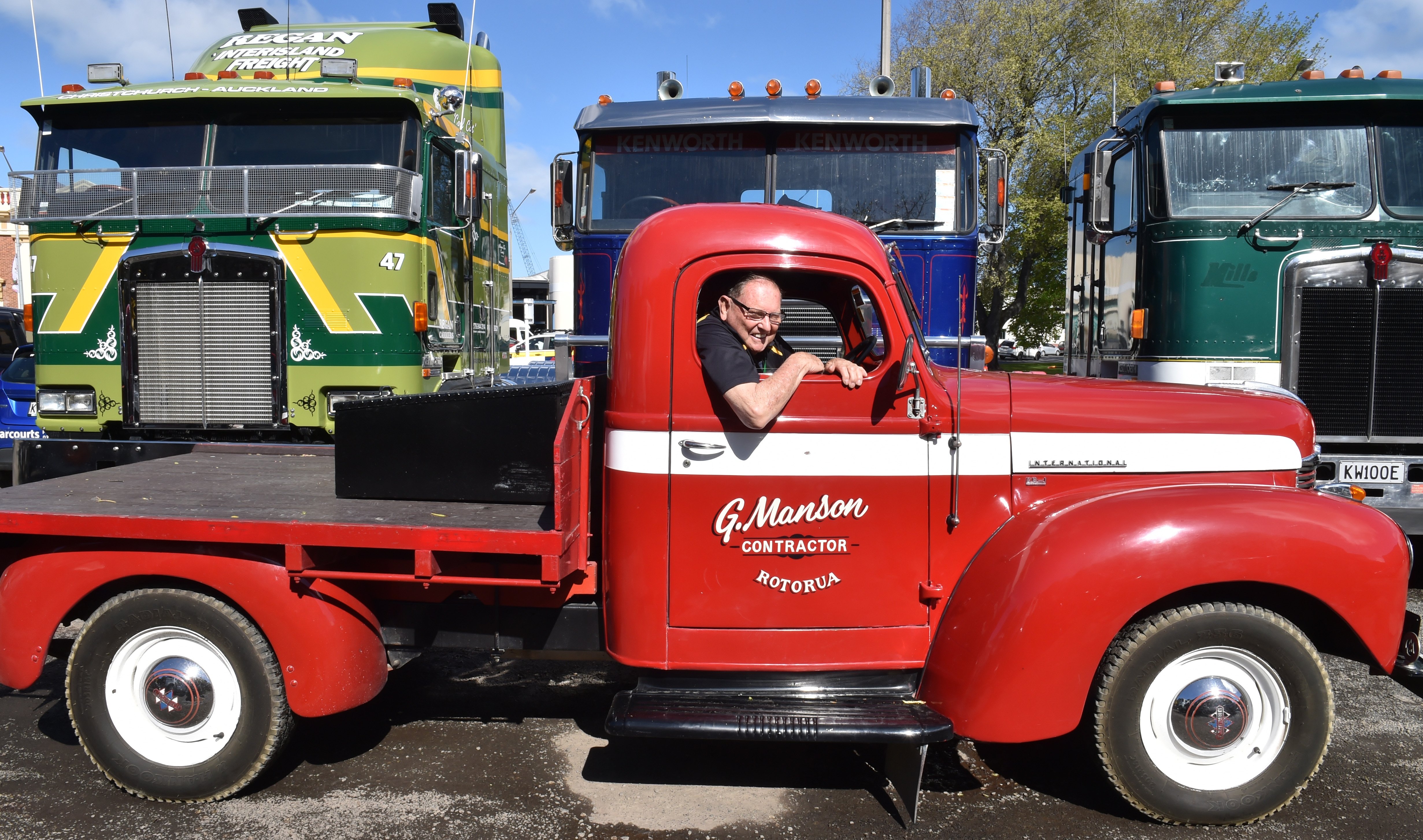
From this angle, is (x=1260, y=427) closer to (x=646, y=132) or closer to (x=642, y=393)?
(x=642, y=393)

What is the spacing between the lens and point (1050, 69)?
77.4ft

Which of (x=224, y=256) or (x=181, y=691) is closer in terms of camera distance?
(x=181, y=691)

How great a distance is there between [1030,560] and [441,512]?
217 cm

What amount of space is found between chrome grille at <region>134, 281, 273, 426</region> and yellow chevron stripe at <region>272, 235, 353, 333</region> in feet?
0.87

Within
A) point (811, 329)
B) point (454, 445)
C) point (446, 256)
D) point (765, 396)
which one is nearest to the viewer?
point (765, 396)

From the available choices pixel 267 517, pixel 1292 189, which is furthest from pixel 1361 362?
pixel 267 517

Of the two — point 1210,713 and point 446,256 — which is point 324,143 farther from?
point 1210,713

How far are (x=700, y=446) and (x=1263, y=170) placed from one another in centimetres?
532

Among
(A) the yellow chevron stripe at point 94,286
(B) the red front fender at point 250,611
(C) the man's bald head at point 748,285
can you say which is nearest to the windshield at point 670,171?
(C) the man's bald head at point 748,285

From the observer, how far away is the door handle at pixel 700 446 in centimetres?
335

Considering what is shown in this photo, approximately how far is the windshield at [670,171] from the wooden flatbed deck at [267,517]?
9.98ft

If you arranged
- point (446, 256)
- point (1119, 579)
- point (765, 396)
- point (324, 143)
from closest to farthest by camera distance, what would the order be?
point (1119, 579) < point (765, 396) < point (324, 143) < point (446, 256)

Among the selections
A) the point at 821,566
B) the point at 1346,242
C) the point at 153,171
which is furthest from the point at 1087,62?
the point at 821,566

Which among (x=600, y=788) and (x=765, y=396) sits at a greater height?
(x=765, y=396)
